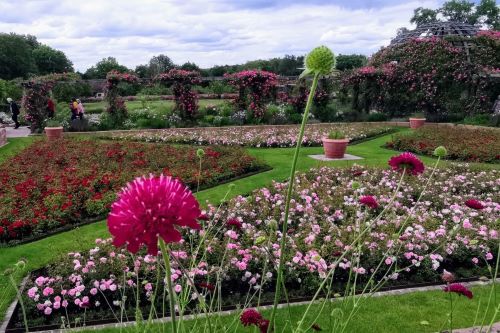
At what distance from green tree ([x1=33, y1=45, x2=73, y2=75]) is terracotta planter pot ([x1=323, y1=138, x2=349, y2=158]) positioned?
64.4m

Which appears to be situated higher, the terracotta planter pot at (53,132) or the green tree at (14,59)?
the green tree at (14,59)

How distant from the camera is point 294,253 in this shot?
482 centimetres

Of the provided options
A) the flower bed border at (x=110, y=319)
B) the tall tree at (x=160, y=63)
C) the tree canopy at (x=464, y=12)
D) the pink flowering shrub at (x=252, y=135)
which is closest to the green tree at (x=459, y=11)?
the tree canopy at (x=464, y=12)

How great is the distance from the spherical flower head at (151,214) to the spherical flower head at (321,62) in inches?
21.8

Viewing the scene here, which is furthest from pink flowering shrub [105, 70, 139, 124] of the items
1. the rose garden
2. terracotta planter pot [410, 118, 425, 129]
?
terracotta planter pot [410, 118, 425, 129]

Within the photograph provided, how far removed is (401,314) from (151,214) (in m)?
3.31

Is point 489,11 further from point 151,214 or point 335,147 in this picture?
point 151,214

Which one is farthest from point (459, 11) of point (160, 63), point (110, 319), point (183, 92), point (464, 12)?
point (110, 319)

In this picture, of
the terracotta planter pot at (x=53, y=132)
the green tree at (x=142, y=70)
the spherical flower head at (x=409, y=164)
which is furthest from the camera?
the green tree at (x=142, y=70)

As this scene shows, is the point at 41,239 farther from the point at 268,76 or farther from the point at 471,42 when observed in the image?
the point at 471,42

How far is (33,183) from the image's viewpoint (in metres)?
7.99

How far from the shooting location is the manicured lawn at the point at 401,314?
3719 millimetres

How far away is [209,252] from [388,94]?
17.9 m

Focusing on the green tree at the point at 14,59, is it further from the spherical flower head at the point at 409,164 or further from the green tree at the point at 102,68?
the spherical flower head at the point at 409,164
